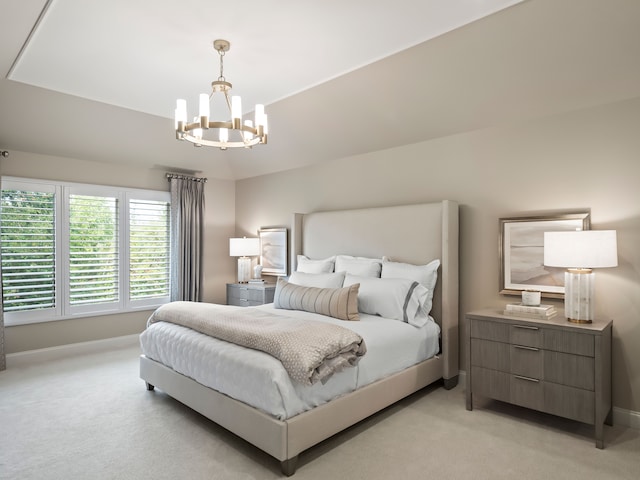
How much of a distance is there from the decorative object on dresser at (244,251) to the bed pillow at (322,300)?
74.4 inches

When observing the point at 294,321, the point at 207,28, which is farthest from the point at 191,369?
the point at 207,28

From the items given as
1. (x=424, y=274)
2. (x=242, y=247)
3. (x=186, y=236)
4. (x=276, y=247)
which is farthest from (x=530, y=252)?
(x=186, y=236)

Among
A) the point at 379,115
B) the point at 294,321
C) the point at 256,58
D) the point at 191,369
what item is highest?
the point at 256,58

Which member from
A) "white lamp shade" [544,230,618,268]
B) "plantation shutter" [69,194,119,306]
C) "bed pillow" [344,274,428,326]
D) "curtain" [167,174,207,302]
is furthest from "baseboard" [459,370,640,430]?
"plantation shutter" [69,194,119,306]

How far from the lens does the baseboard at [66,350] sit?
4430 mm

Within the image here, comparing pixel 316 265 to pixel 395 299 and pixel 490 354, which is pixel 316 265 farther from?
pixel 490 354

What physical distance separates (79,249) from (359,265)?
11.3 feet

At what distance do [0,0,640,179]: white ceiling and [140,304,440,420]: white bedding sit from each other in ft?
6.69

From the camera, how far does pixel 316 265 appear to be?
182 inches

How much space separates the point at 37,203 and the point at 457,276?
15.4 ft

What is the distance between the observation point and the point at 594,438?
272 centimetres

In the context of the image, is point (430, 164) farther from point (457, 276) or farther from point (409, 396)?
point (409, 396)

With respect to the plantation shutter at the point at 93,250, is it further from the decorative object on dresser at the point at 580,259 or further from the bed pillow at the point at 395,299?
the decorative object on dresser at the point at 580,259

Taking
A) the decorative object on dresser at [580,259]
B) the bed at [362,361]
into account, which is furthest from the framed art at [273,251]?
the decorative object on dresser at [580,259]
